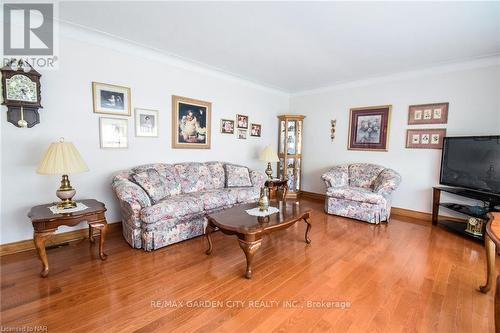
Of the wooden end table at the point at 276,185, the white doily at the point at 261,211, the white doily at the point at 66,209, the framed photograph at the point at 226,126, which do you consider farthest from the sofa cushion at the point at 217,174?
the white doily at the point at 66,209

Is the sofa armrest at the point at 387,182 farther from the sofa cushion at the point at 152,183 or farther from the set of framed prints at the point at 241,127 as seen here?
the sofa cushion at the point at 152,183

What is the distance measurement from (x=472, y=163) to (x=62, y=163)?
518 centimetres

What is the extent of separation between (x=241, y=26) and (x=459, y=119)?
3753 millimetres

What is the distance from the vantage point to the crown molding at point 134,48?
280 cm

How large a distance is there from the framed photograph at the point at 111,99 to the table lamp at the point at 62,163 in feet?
2.98

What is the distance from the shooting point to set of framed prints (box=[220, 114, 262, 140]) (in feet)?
15.2

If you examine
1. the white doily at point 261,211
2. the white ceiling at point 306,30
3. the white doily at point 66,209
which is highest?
the white ceiling at point 306,30

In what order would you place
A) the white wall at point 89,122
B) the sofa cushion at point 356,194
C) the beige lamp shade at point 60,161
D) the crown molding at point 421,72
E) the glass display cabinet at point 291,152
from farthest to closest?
the glass display cabinet at point 291,152, the sofa cushion at point 356,194, the crown molding at point 421,72, the white wall at point 89,122, the beige lamp shade at point 60,161

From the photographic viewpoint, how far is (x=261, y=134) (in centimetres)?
545

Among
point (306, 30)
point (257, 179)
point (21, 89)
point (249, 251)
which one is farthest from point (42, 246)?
point (306, 30)

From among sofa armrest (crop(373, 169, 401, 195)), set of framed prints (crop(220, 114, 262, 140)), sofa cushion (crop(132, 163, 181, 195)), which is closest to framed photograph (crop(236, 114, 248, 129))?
set of framed prints (crop(220, 114, 262, 140))

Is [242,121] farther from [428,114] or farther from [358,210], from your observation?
[428,114]

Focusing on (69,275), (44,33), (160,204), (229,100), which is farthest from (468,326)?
(44,33)

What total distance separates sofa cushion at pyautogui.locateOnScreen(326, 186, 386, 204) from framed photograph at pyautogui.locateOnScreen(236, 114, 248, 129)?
2182 mm
